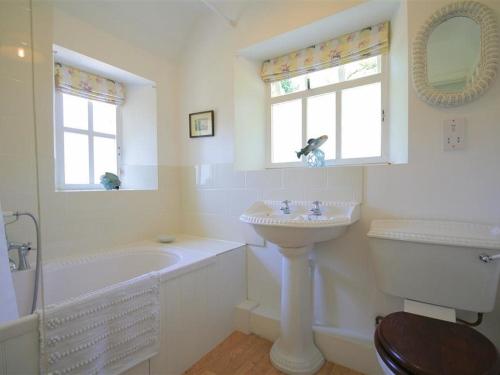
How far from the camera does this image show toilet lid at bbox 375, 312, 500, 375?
735 mm

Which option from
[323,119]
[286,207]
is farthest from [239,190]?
[323,119]

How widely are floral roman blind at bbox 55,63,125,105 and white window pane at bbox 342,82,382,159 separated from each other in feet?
6.23

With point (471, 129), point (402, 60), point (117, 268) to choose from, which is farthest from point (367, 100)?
point (117, 268)

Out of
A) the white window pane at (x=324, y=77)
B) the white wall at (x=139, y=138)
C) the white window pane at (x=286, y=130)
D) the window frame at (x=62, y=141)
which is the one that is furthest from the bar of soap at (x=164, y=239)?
the white window pane at (x=324, y=77)

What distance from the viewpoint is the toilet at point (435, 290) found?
77cm

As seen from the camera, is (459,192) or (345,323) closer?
(459,192)

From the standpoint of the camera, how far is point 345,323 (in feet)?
5.08

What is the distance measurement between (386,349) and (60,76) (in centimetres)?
248

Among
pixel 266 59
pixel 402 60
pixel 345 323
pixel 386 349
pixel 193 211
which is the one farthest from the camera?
pixel 193 211

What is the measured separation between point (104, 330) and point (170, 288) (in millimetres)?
342

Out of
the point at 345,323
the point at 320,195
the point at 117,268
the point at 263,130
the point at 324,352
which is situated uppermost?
the point at 263,130

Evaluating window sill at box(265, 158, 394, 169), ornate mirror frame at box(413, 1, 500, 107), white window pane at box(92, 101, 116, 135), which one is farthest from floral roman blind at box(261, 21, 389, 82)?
white window pane at box(92, 101, 116, 135)

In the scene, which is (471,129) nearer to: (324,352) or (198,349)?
(324,352)

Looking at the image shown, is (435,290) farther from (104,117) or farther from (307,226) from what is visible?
(104,117)
